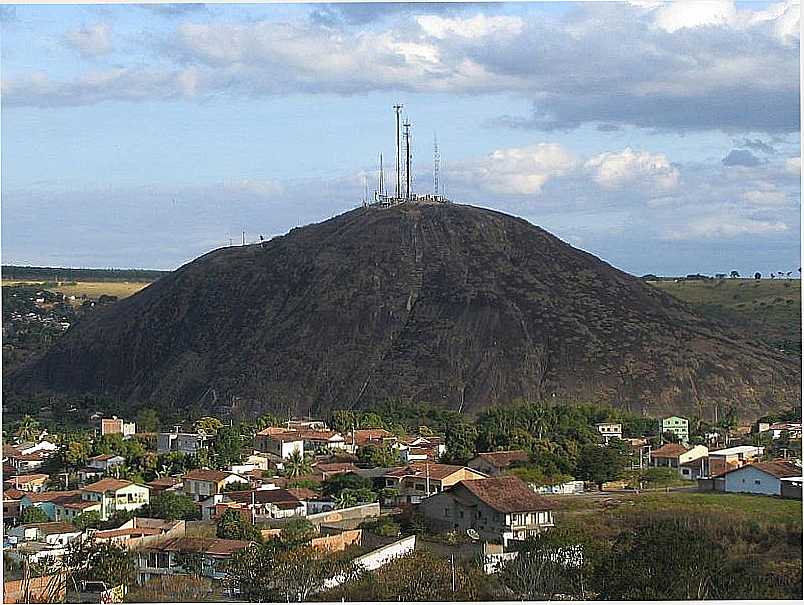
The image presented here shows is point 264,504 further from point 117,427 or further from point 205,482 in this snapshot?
point 117,427

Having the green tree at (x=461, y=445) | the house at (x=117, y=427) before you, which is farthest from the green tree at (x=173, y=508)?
the house at (x=117, y=427)

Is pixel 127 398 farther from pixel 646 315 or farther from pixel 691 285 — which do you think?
pixel 691 285

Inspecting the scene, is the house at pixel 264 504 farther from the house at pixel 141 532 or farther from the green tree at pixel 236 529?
the house at pixel 141 532

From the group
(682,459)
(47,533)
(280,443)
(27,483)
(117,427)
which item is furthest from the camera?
(117,427)

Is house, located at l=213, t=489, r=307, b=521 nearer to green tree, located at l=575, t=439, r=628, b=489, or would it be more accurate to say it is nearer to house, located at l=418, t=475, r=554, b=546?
house, located at l=418, t=475, r=554, b=546

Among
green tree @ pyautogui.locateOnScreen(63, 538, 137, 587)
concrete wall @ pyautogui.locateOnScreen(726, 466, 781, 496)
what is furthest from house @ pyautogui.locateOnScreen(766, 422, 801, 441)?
green tree @ pyautogui.locateOnScreen(63, 538, 137, 587)

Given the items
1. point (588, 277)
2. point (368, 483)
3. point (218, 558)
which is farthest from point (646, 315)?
point (218, 558)

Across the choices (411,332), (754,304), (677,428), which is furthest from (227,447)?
(754,304)
